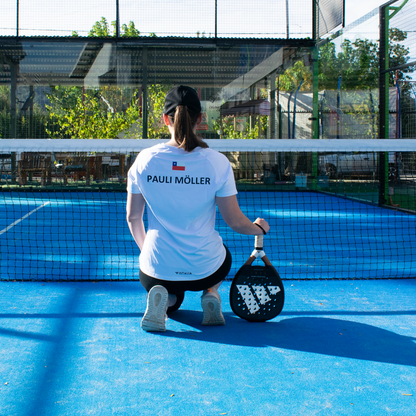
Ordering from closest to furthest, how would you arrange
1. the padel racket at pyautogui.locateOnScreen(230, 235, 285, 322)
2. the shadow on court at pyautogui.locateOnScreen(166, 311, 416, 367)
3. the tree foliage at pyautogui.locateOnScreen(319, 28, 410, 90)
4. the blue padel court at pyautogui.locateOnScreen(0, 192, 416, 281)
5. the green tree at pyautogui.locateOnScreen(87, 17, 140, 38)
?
the shadow on court at pyautogui.locateOnScreen(166, 311, 416, 367)
the padel racket at pyautogui.locateOnScreen(230, 235, 285, 322)
the blue padel court at pyautogui.locateOnScreen(0, 192, 416, 281)
the tree foliage at pyautogui.locateOnScreen(319, 28, 410, 90)
the green tree at pyautogui.locateOnScreen(87, 17, 140, 38)

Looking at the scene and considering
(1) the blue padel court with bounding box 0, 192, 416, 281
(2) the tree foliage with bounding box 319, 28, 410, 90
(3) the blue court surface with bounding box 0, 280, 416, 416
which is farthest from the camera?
(2) the tree foliage with bounding box 319, 28, 410, 90

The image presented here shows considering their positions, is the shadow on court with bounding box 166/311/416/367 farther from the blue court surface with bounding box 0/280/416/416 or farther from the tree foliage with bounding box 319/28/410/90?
the tree foliage with bounding box 319/28/410/90

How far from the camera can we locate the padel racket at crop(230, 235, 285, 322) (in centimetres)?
322

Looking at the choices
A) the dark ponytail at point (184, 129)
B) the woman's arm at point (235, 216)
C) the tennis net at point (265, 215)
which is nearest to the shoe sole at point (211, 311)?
the woman's arm at point (235, 216)

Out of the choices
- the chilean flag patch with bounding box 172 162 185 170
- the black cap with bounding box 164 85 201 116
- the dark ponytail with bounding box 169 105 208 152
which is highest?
the black cap with bounding box 164 85 201 116

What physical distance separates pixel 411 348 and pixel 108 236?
16.8 ft

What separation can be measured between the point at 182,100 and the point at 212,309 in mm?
1338

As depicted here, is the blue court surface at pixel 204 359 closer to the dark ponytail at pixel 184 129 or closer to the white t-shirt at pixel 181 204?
the white t-shirt at pixel 181 204

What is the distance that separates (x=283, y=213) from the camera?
9.98m

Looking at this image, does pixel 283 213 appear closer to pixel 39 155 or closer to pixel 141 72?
pixel 141 72

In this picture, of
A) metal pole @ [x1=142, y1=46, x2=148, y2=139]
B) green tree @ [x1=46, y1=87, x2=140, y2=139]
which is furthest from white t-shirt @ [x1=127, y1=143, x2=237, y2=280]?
green tree @ [x1=46, y1=87, x2=140, y2=139]

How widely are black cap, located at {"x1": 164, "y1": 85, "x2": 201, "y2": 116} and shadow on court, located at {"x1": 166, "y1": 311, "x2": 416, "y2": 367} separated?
1.38 metres

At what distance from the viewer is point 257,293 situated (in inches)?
128

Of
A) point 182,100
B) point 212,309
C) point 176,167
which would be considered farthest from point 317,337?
point 182,100
